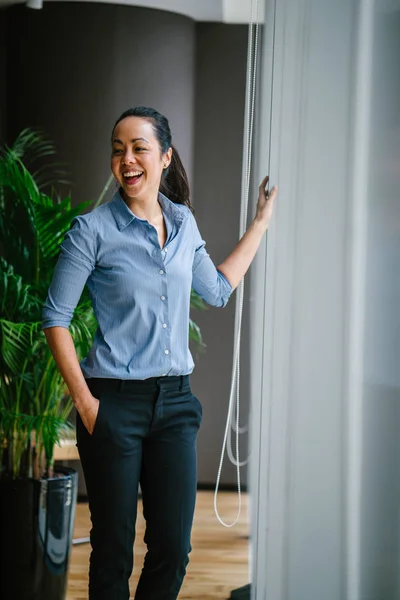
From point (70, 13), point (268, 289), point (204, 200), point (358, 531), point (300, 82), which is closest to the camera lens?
point (358, 531)

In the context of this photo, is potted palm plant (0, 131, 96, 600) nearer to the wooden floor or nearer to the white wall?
the wooden floor

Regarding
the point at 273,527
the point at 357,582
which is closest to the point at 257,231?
the point at 273,527

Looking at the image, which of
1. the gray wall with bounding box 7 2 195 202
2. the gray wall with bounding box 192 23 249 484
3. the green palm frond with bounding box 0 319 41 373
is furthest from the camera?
the gray wall with bounding box 192 23 249 484

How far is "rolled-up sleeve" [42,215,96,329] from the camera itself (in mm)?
1781

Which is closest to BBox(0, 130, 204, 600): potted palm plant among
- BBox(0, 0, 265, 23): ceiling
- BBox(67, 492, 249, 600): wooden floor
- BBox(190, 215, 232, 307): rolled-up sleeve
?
BBox(67, 492, 249, 600): wooden floor

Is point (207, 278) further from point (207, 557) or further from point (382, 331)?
point (207, 557)

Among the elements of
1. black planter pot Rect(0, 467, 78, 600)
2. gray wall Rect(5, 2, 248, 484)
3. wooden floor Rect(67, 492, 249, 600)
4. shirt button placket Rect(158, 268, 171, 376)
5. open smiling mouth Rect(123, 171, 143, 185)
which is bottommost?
wooden floor Rect(67, 492, 249, 600)

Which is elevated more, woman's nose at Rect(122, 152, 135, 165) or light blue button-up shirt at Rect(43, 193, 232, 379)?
woman's nose at Rect(122, 152, 135, 165)

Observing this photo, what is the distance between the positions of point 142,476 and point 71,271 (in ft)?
1.59

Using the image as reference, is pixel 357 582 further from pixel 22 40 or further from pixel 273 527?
pixel 22 40

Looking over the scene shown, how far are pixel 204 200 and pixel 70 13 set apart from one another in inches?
48.6

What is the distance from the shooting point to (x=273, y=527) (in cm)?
184

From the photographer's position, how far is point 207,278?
202cm

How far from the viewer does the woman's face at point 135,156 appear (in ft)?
5.94
